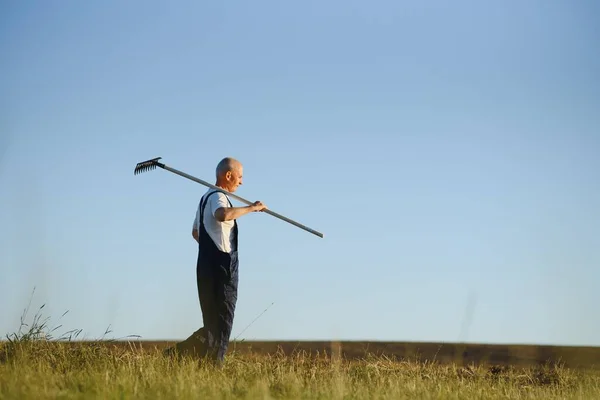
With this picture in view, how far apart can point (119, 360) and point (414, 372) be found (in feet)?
9.07

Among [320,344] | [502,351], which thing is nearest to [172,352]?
[320,344]

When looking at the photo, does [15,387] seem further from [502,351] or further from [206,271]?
[502,351]

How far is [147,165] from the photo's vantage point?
7.89 meters

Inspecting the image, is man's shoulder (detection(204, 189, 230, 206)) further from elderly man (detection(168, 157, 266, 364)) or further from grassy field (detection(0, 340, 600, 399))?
grassy field (detection(0, 340, 600, 399))

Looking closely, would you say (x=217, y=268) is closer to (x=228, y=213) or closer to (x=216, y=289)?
(x=216, y=289)

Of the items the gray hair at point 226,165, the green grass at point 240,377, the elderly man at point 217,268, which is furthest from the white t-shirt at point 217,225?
the green grass at point 240,377

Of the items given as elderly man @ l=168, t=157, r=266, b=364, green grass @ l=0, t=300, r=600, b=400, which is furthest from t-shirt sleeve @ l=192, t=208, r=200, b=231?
green grass @ l=0, t=300, r=600, b=400

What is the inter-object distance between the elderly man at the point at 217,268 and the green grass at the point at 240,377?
7.8 inches

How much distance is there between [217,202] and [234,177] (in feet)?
1.04

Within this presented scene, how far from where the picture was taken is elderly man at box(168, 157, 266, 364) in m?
6.97

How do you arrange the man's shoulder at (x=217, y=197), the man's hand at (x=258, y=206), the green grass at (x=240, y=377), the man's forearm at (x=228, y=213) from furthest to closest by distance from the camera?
the man's hand at (x=258, y=206), the man's shoulder at (x=217, y=197), the man's forearm at (x=228, y=213), the green grass at (x=240, y=377)

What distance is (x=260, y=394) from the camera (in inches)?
207

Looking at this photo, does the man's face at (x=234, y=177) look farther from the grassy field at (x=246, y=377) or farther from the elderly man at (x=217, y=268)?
the grassy field at (x=246, y=377)

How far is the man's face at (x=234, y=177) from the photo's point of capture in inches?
281
